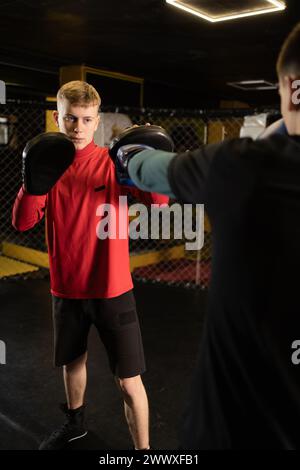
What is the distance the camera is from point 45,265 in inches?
195

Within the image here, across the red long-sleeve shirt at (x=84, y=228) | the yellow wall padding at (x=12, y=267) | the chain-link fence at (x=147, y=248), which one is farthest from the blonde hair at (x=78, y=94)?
the yellow wall padding at (x=12, y=267)

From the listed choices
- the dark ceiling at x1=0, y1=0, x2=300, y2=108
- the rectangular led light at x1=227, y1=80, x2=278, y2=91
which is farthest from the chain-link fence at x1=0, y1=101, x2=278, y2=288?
the rectangular led light at x1=227, y1=80, x2=278, y2=91

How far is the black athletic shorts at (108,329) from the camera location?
1.59 m

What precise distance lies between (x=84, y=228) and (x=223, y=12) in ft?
9.39

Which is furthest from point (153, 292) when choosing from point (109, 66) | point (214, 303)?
point (109, 66)

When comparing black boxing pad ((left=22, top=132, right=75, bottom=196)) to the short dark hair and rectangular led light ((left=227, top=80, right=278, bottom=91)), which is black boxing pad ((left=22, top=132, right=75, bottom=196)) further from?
rectangular led light ((left=227, top=80, right=278, bottom=91))

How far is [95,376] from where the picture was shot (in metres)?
2.52

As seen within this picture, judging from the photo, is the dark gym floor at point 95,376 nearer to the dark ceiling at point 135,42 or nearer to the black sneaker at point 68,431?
the black sneaker at point 68,431

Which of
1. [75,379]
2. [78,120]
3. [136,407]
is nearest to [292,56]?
[78,120]

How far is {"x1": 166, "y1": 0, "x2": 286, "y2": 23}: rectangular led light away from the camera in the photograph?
11.0ft

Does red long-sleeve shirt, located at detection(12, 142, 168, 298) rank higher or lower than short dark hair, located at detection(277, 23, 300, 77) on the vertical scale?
lower

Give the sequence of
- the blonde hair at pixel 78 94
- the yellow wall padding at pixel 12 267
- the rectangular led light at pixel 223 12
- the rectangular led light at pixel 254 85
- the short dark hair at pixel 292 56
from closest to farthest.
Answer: the short dark hair at pixel 292 56 → the blonde hair at pixel 78 94 → the rectangular led light at pixel 223 12 → the yellow wall padding at pixel 12 267 → the rectangular led light at pixel 254 85

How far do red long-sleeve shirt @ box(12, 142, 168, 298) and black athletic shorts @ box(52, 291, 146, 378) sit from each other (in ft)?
0.15

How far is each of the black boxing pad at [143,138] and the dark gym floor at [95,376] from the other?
135 cm
